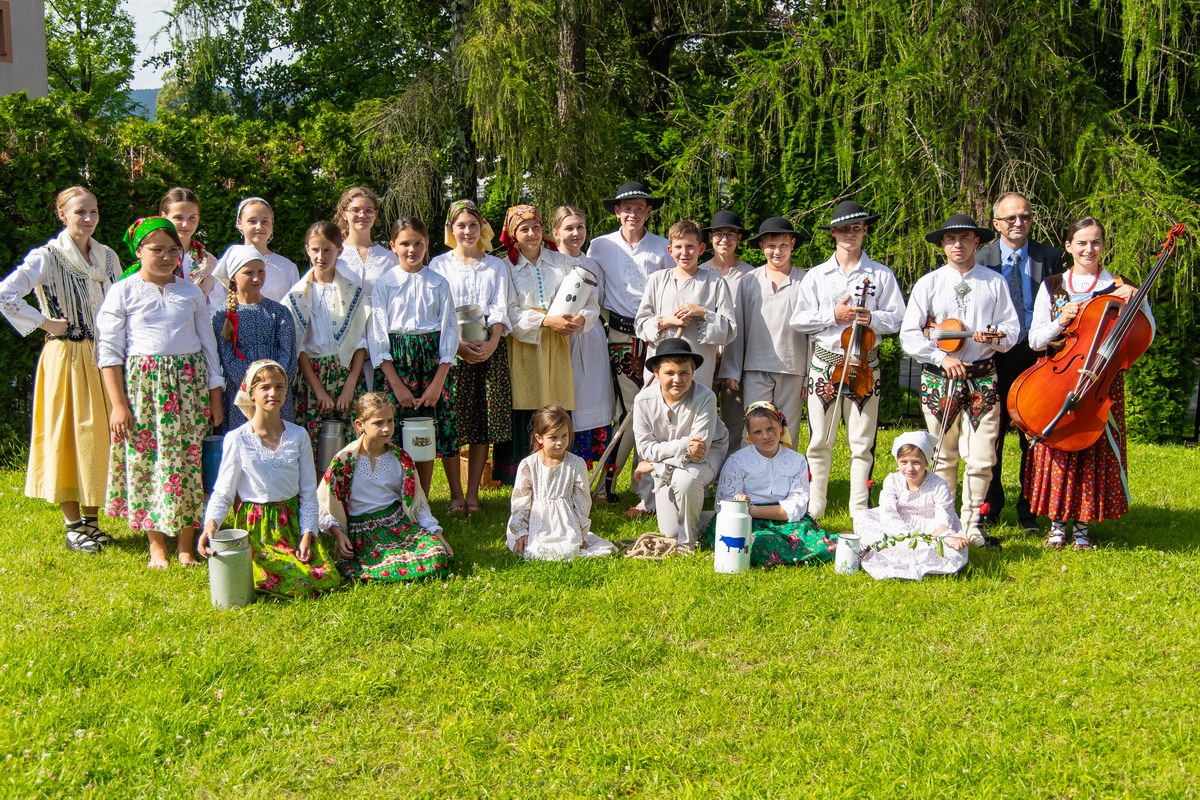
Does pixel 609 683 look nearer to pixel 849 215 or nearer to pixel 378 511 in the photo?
pixel 378 511

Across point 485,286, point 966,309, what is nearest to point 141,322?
point 485,286

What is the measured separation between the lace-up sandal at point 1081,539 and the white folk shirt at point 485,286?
141 inches

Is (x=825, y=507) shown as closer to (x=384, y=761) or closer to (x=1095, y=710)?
(x=1095, y=710)

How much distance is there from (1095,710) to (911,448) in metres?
1.82

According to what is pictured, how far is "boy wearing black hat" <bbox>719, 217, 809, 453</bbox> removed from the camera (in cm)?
602

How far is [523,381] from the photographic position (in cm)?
615

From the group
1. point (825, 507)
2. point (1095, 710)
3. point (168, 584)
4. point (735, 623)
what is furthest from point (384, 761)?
point (825, 507)

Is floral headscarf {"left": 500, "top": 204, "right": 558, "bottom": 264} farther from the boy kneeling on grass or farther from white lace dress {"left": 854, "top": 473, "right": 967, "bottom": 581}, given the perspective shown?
white lace dress {"left": 854, "top": 473, "right": 967, "bottom": 581}

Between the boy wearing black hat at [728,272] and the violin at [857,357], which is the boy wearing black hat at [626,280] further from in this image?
the violin at [857,357]

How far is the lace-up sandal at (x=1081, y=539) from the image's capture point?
539 cm

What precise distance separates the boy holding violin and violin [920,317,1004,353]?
314 millimetres

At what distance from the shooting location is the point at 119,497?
504cm

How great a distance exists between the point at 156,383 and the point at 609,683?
2821mm

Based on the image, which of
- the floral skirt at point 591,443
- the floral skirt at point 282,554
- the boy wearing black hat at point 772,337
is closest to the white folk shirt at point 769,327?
the boy wearing black hat at point 772,337
